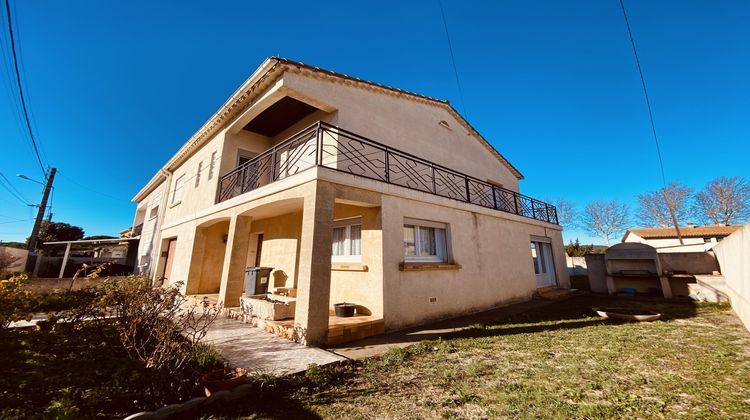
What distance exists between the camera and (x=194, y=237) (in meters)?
9.72

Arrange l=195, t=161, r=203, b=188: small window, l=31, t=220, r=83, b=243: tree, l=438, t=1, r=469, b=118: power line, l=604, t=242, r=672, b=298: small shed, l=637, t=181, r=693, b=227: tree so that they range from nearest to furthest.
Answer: l=438, t=1, r=469, b=118: power line < l=604, t=242, r=672, b=298: small shed < l=195, t=161, r=203, b=188: small window < l=637, t=181, r=693, b=227: tree < l=31, t=220, r=83, b=243: tree

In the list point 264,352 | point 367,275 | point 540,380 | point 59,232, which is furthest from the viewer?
point 59,232

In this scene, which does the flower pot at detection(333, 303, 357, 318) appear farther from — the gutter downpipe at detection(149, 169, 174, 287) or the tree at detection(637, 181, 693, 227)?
the tree at detection(637, 181, 693, 227)

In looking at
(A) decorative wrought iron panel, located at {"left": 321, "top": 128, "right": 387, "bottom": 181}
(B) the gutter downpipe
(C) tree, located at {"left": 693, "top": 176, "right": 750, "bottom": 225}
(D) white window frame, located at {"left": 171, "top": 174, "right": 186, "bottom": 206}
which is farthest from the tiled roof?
(B) the gutter downpipe

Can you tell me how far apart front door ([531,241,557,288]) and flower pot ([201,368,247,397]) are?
12.1 m

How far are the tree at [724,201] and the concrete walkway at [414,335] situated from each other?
36404 mm

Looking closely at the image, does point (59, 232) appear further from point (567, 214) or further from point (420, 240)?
point (567, 214)

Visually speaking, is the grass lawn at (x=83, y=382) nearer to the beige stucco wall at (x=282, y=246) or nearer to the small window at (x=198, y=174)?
the beige stucco wall at (x=282, y=246)

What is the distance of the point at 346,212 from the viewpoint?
7.55 meters

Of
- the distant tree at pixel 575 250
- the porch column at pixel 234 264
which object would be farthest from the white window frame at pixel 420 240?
the distant tree at pixel 575 250

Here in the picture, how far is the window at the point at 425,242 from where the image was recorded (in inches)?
284

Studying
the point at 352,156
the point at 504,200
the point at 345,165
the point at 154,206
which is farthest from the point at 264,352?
the point at 154,206

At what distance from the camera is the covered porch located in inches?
195

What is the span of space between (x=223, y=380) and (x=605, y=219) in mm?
41872
